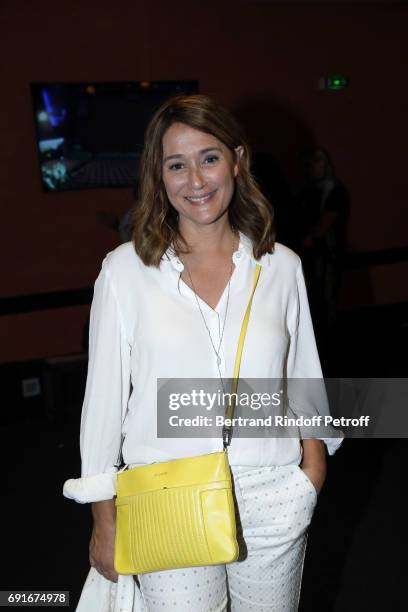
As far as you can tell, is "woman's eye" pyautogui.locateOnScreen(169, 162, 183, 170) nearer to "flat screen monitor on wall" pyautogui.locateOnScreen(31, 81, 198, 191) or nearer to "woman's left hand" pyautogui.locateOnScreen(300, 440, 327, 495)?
"woman's left hand" pyautogui.locateOnScreen(300, 440, 327, 495)

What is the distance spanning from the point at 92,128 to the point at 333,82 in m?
2.03

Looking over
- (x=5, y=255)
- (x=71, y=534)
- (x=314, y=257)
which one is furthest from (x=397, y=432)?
(x=5, y=255)

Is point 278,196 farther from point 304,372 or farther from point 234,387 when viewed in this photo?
point 234,387

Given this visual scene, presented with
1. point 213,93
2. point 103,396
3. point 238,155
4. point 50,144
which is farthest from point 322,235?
point 103,396

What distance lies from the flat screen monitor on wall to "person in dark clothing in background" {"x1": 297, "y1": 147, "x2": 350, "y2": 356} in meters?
1.05

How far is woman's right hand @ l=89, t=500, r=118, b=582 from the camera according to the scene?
1.45 m

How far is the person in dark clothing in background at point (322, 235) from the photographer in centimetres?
338

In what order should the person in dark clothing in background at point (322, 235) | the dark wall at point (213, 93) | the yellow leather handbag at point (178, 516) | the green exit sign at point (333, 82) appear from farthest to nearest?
the green exit sign at point (333, 82), the dark wall at point (213, 93), the person in dark clothing in background at point (322, 235), the yellow leather handbag at point (178, 516)

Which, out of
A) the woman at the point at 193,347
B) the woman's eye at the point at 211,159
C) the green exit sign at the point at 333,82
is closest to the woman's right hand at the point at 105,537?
the woman at the point at 193,347

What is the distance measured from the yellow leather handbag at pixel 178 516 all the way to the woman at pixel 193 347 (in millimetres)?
71

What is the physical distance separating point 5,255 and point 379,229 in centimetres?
316

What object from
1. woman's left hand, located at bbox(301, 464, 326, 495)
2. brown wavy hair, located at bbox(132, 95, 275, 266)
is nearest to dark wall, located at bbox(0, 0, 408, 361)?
brown wavy hair, located at bbox(132, 95, 275, 266)

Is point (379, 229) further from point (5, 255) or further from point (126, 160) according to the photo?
point (5, 255)

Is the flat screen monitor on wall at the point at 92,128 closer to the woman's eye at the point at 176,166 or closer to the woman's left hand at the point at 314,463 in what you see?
the woman's eye at the point at 176,166
